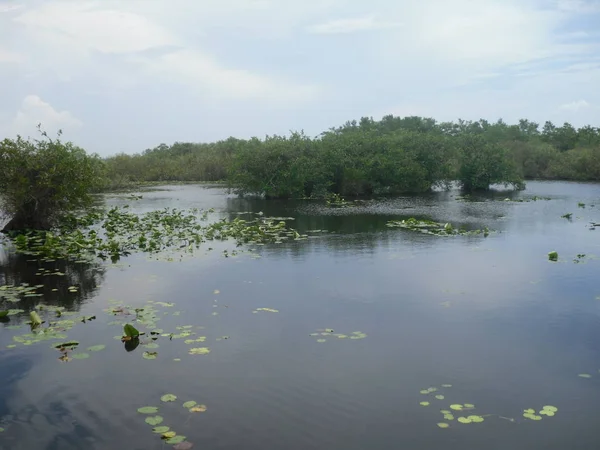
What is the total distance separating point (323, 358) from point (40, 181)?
14.8 metres

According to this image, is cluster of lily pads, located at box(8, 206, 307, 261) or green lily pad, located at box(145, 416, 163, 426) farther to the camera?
cluster of lily pads, located at box(8, 206, 307, 261)

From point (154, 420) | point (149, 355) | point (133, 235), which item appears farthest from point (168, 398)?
point (133, 235)

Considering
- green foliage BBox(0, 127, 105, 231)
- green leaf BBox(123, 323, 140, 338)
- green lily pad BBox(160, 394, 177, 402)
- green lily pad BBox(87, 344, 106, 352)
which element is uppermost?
green foliage BBox(0, 127, 105, 231)

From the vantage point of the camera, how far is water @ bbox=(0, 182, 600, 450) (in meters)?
5.62

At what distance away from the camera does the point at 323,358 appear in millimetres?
7418

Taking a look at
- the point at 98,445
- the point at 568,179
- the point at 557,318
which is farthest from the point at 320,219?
the point at 568,179

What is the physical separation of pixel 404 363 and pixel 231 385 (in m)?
2.27

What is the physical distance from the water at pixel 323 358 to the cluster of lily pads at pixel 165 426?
7 cm

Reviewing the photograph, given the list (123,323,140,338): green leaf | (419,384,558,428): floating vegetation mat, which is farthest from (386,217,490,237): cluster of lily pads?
(419,384,558,428): floating vegetation mat

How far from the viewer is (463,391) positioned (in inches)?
252

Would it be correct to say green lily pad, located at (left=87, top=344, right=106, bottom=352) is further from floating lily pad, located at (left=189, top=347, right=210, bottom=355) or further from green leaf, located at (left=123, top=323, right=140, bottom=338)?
floating lily pad, located at (left=189, top=347, right=210, bottom=355)

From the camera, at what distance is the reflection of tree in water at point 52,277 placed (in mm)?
10266

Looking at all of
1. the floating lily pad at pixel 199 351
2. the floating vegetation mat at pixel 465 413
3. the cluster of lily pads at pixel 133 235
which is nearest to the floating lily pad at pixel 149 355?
the floating lily pad at pixel 199 351

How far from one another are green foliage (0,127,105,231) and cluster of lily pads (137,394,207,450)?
14598 millimetres
